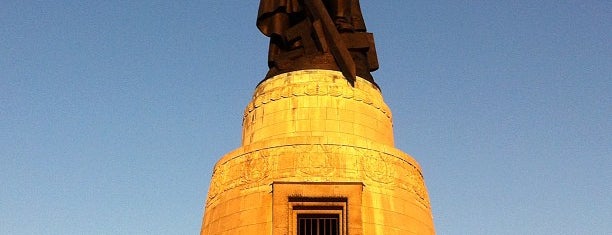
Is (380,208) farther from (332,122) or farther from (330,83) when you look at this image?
(330,83)

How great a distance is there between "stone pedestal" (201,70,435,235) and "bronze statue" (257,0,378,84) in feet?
2.00

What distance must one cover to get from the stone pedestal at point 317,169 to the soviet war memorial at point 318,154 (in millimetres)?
28

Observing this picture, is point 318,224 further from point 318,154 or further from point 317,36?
point 317,36

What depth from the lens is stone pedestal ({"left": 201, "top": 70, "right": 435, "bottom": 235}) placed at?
17.0 m

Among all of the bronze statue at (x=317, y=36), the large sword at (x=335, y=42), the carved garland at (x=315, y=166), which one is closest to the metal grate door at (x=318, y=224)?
the carved garland at (x=315, y=166)

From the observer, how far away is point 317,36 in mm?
20703

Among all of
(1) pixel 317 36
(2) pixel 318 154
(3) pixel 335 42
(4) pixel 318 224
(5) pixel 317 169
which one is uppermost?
(1) pixel 317 36

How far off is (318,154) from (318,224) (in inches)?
70.1

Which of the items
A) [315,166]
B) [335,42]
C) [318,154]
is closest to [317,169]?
[315,166]

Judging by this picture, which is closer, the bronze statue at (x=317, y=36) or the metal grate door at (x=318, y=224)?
the metal grate door at (x=318, y=224)

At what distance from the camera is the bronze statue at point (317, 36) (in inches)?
807

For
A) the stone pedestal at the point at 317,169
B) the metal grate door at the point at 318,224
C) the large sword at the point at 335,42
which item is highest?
the large sword at the point at 335,42

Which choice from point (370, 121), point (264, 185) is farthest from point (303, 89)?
point (264, 185)

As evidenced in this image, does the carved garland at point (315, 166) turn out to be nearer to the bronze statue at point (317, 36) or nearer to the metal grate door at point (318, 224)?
the metal grate door at point (318, 224)
